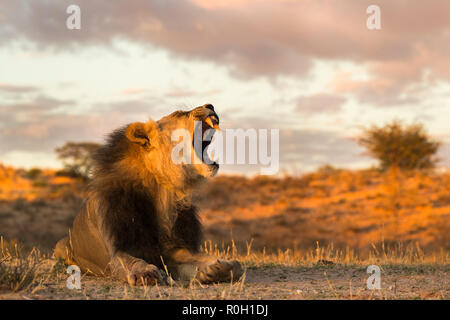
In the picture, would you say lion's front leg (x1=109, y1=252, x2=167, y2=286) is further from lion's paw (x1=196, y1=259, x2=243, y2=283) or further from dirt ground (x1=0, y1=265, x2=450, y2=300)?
lion's paw (x1=196, y1=259, x2=243, y2=283)

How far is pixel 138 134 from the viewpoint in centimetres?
695

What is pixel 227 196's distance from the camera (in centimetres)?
3759

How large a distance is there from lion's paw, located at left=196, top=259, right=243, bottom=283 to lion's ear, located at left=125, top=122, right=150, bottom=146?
5.58 ft

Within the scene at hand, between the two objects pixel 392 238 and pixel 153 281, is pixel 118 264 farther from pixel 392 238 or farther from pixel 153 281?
pixel 392 238

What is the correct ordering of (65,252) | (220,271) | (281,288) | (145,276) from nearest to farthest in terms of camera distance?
(145,276) → (220,271) → (281,288) → (65,252)

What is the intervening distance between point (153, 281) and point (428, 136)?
35.3 m

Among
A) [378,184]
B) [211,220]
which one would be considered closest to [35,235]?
[211,220]

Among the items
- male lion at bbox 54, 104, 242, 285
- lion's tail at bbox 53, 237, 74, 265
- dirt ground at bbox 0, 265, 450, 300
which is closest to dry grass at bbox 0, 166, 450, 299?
dirt ground at bbox 0, 265, 450, 300

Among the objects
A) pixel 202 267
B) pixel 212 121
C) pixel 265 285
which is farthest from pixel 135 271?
pixel 212 121

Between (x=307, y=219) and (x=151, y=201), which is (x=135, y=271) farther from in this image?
(x=307, y=219)

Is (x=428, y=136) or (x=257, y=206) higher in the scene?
(x=428, y=136)

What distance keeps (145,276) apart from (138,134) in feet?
5.77

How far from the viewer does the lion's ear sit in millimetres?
6938
